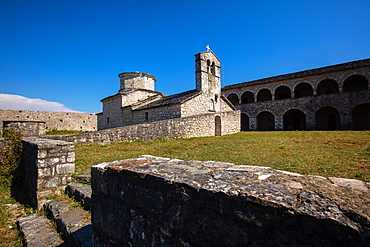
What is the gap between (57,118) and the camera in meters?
27.4

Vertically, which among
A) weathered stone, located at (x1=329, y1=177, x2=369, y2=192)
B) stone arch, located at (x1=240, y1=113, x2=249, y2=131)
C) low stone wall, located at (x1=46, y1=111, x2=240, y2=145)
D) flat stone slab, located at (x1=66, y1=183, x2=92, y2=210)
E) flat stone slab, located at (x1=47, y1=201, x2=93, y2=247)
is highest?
stone arch, located at (x1=240, y1=113, x2=249, y2=131)

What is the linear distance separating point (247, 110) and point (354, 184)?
86.6 feet

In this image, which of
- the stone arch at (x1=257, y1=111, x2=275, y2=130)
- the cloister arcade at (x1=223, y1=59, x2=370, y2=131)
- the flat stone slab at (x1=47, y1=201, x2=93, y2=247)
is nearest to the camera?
the flat stone slab at (x1=47, y1=201, x2=93, y2=247)

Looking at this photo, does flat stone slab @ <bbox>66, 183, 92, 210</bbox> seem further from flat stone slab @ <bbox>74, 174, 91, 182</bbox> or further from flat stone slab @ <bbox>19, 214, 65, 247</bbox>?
flat stone slab @ <bbox>19, 214, 65, 247</bbox>

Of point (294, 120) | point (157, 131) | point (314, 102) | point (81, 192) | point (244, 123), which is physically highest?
point (314, 102)

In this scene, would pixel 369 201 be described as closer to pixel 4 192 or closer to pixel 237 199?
pixel 237 199

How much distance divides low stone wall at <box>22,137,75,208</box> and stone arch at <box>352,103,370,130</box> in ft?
85.7

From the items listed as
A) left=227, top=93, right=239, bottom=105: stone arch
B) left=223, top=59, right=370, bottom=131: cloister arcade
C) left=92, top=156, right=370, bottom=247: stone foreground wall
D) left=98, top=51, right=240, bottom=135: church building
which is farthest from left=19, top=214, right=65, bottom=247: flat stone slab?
left=227, top=93, right=239, bottom=105: stone arch

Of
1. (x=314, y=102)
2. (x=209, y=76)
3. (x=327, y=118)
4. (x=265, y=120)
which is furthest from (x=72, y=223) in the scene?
(x=265, y=120)

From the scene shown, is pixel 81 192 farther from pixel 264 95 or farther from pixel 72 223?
pixel 264 95

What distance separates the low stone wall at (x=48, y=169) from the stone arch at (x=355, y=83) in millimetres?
27709

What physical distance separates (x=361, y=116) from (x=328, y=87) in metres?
4.50

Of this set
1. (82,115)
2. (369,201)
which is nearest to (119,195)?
(369,201)

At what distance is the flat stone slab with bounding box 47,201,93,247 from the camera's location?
2949 millimetres
